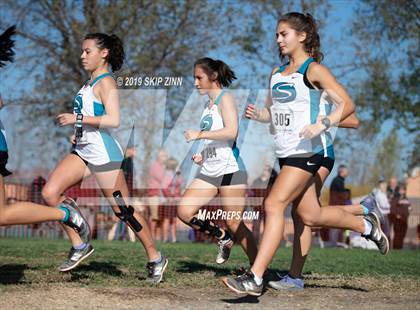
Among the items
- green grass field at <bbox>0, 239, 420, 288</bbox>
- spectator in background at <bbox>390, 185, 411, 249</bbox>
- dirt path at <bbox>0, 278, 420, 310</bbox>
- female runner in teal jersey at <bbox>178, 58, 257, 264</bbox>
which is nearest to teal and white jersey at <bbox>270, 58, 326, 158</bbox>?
female runner in teal jersey at <bbox>178, 58, 257, 264</bbox>

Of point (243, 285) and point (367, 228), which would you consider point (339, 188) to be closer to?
point (367, 228)

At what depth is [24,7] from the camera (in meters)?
22.3

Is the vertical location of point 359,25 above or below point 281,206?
above

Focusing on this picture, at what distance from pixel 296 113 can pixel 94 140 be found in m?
1.94

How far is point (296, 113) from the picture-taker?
18.6 ft

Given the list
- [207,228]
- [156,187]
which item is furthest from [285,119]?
[156,187]

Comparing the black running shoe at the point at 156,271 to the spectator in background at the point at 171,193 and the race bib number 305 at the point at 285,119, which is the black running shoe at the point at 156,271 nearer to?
the race bib number 305 at the point at 285,119

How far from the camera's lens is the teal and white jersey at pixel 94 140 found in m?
6.40

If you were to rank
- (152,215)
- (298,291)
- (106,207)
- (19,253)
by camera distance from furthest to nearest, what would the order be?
(106,207), (152,215), (19,253), (298,291)

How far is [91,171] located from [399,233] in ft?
42.7

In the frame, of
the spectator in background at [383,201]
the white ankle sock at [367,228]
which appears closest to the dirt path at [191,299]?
the white ankle sock at [367,228]

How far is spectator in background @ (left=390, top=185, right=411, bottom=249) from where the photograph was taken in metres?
17.8

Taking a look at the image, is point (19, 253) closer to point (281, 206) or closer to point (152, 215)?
point (281, 206)

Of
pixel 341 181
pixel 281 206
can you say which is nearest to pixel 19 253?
pixel 281 206
